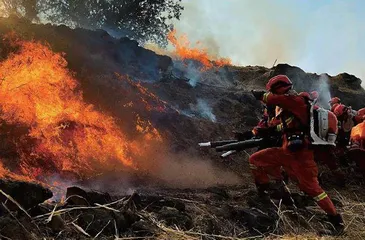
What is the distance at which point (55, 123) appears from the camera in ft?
25.3

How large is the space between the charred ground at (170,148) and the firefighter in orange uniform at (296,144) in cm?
44

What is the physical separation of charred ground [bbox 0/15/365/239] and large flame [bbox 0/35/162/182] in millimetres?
316

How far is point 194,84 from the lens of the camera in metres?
15.1

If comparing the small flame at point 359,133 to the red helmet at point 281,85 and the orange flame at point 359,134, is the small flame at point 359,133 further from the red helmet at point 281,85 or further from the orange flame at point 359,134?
the red helmet at point 281,85

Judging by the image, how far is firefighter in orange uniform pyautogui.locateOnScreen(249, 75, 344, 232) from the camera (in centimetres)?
566

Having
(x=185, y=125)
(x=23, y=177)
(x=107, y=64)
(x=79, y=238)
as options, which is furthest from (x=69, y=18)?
(x=79, y=238)

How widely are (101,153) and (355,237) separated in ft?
16.6

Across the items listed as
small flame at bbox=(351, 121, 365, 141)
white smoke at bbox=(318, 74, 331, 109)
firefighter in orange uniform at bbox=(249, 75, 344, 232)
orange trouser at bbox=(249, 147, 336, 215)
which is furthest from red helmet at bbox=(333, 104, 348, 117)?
white smoke at bbox=(318, 74, 331, 109)

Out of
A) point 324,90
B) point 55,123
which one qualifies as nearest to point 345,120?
point 55,123

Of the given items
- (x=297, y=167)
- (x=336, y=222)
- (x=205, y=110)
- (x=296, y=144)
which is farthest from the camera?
(x=205, y=110)

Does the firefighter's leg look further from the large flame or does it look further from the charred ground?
the large flame

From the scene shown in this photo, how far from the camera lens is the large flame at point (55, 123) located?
286 inches

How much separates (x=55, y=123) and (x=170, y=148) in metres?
3.06

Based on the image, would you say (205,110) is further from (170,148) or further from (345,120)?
(345,120)
